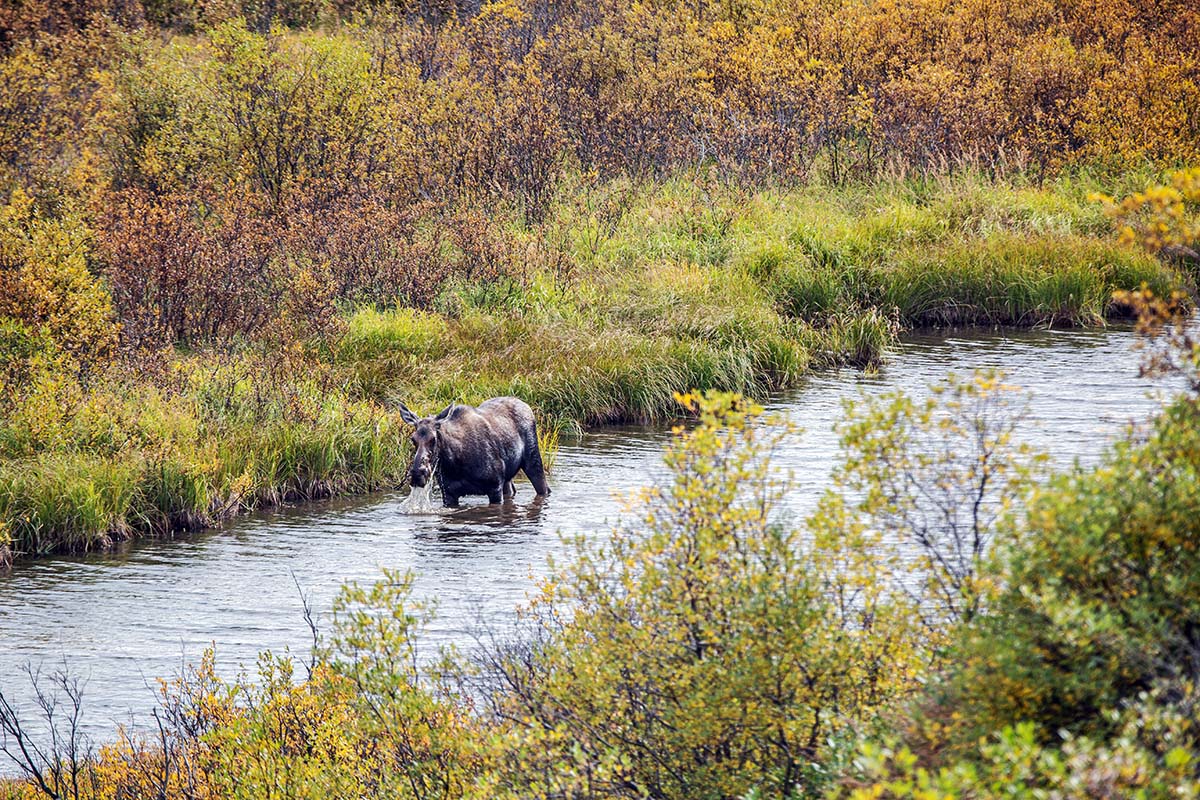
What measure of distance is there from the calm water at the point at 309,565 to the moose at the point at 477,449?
0.28 meters

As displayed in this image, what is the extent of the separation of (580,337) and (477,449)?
17.2 feet

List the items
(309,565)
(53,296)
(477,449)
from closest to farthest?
(309,565), (477,449), (53,296)

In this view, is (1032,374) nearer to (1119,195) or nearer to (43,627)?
(1119,195)

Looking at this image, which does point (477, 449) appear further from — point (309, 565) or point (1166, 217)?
point (1166, 217)

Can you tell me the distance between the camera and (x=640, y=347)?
66.2ft

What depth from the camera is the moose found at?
14.9 m

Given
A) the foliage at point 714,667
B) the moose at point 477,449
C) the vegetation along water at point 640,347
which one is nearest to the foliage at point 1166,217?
the vegetation along water at point 640,347

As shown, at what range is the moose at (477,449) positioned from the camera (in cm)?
Answer: 1493

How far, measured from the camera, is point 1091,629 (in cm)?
451

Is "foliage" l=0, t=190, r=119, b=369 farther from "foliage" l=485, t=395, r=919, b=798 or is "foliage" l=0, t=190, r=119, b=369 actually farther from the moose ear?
"foliage" l=485, t=395, r=919, b=798

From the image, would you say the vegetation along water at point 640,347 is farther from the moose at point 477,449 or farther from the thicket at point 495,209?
the moose at point 477,449

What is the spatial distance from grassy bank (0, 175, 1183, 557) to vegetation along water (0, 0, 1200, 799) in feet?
0.25

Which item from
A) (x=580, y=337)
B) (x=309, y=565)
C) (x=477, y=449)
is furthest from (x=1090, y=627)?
(x=580, y=337)

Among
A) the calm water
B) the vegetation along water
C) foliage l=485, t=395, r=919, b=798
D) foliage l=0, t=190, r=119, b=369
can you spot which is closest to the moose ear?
the calm water
